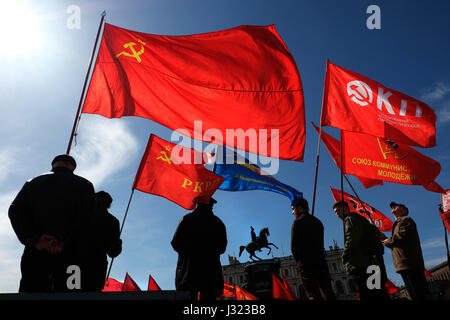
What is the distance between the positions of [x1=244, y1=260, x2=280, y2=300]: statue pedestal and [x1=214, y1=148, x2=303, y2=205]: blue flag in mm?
5482

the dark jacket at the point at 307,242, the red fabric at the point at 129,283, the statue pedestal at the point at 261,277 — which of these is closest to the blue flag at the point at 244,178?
the dark jacket at the point at 307,242

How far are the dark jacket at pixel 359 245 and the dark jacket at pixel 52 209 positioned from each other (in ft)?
9.94

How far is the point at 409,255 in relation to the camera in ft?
14.8

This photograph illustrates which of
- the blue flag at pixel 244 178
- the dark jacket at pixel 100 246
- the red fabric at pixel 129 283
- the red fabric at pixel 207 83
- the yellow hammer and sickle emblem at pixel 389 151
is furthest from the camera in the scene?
the red fabric at pixel 129 283

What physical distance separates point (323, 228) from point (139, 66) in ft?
11.3

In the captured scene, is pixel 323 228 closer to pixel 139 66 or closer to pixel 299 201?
pixel 299 201

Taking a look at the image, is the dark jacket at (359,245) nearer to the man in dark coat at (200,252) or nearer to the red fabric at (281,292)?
the man in dark coat at (200,252)

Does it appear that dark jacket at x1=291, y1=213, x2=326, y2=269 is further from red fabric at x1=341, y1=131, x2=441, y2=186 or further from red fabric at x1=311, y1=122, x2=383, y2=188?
red fabric at x1=311, y1=122, x2=383, y2=188

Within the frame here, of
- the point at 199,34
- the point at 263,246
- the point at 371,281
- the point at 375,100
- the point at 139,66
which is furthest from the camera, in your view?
the point at 263,246

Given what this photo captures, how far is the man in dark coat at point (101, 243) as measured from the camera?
11.2 feet

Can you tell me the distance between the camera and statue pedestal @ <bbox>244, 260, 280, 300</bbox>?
12.7m

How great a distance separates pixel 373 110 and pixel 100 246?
5.16 m
